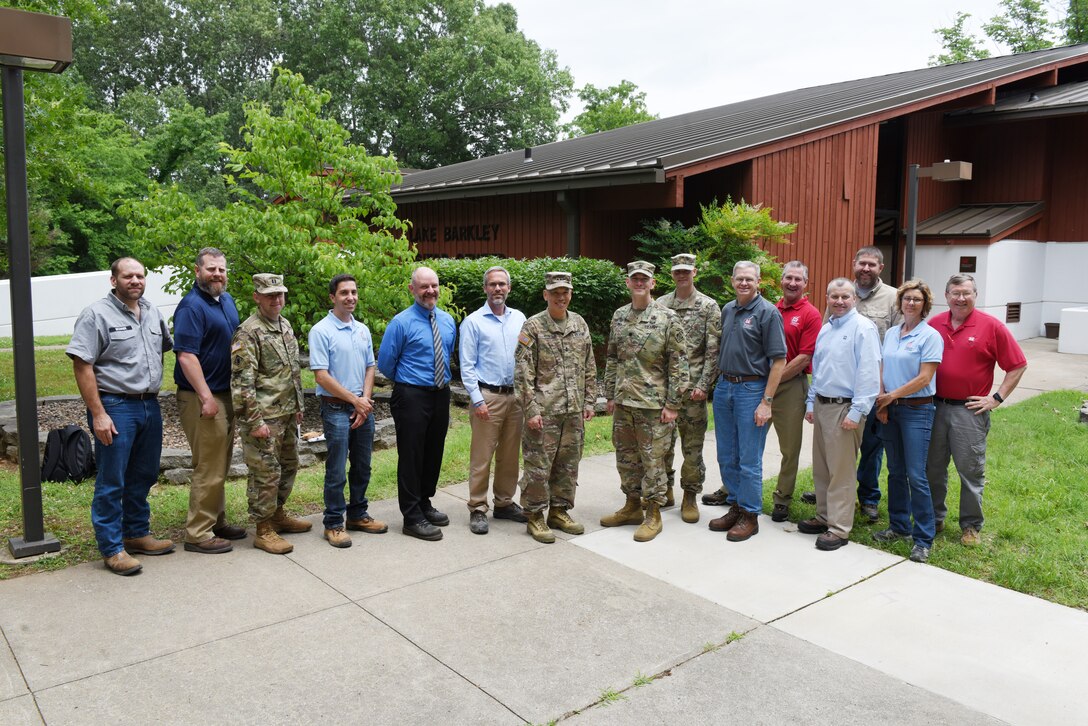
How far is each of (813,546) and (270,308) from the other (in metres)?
3.96

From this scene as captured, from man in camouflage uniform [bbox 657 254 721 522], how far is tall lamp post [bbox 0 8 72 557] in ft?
13.7

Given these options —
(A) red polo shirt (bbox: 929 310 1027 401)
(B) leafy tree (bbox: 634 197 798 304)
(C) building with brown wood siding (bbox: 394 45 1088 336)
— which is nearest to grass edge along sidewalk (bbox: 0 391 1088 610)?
(A) red polo shirt (bbox: 929 310 1027 401)

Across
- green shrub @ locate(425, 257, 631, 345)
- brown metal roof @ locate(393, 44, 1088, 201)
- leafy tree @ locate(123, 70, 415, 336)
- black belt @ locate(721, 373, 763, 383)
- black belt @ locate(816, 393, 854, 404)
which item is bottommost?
black belt @ locate(816, 393, 854, 404)

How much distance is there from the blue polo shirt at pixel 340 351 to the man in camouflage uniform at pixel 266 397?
0.17 metres

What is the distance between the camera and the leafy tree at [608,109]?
42.4 metres

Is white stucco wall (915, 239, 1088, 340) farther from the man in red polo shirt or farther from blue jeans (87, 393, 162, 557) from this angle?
blue jeans (87, 393, 162, 557)

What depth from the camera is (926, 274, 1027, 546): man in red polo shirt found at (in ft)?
17.8

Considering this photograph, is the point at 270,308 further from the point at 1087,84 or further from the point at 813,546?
A: the point at 1087,84

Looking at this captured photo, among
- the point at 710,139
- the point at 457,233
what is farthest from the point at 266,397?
the point at 457,233

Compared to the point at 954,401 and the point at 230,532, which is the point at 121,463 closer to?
the point at 230,532

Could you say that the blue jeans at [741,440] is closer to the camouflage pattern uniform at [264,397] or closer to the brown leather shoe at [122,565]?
the camouflage pattern uniform at [264,397]

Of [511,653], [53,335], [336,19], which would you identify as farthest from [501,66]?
[511,653]

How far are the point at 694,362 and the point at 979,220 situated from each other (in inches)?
516

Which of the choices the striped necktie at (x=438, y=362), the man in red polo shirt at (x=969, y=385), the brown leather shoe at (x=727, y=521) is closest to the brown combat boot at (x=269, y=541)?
the striped necktie at (x=438, y=362)
